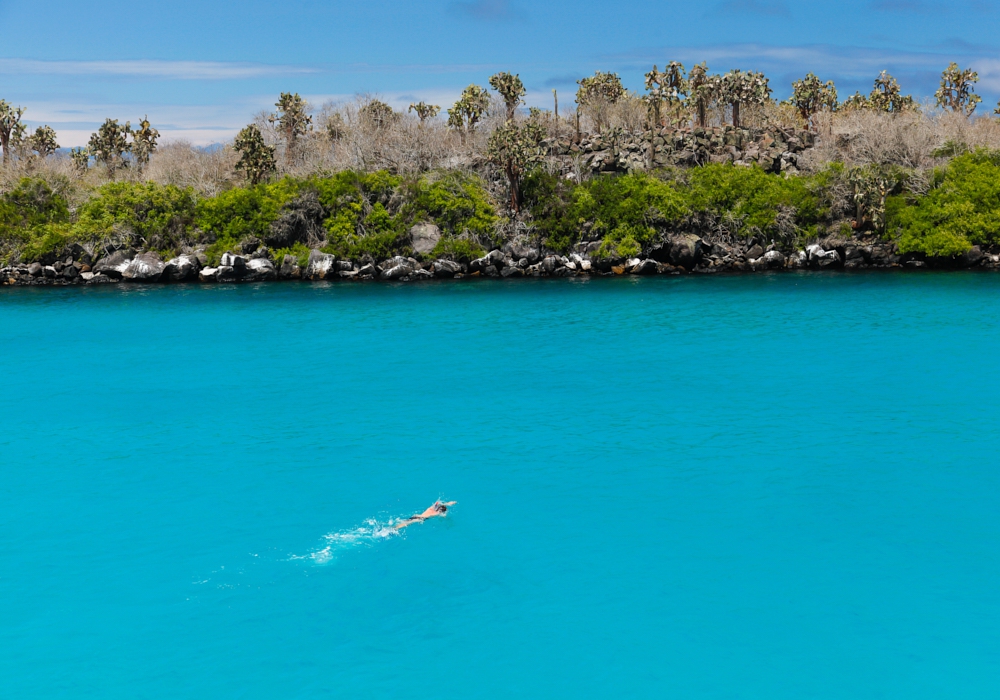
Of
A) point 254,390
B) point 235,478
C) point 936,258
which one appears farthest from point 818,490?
point 936,258

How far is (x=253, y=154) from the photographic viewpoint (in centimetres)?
7819

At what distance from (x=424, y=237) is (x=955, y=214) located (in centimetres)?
3917

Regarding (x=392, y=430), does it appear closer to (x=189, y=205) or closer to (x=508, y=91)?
(x=189, y=205)

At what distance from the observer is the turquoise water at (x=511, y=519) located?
16594 millimetres

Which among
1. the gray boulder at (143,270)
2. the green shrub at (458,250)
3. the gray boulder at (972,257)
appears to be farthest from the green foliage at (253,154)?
the gray boulder at (972,257)

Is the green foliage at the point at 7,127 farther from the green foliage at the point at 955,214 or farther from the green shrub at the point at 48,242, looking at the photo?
the green foliage at the point at 955,214

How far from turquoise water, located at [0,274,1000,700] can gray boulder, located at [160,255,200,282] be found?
2797 centimetres

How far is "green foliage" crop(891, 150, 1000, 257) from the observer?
2589 inches

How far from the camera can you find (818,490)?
78.7ft

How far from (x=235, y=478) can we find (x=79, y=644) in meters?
8.79

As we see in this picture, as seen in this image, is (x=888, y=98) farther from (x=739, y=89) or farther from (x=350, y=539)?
Answer: (x=350, y=539)

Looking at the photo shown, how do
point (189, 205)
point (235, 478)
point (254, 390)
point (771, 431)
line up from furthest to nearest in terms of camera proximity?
point (189, 205) → point (254, 390) → point (771, 431) → point (235, 478)

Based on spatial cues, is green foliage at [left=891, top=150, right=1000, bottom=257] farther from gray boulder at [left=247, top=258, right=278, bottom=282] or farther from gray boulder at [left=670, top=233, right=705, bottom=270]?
gray boulder at [left=247, top=258, right=278, bottom=282]

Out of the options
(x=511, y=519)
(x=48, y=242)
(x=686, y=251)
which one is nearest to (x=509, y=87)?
(x=686, y=251)
